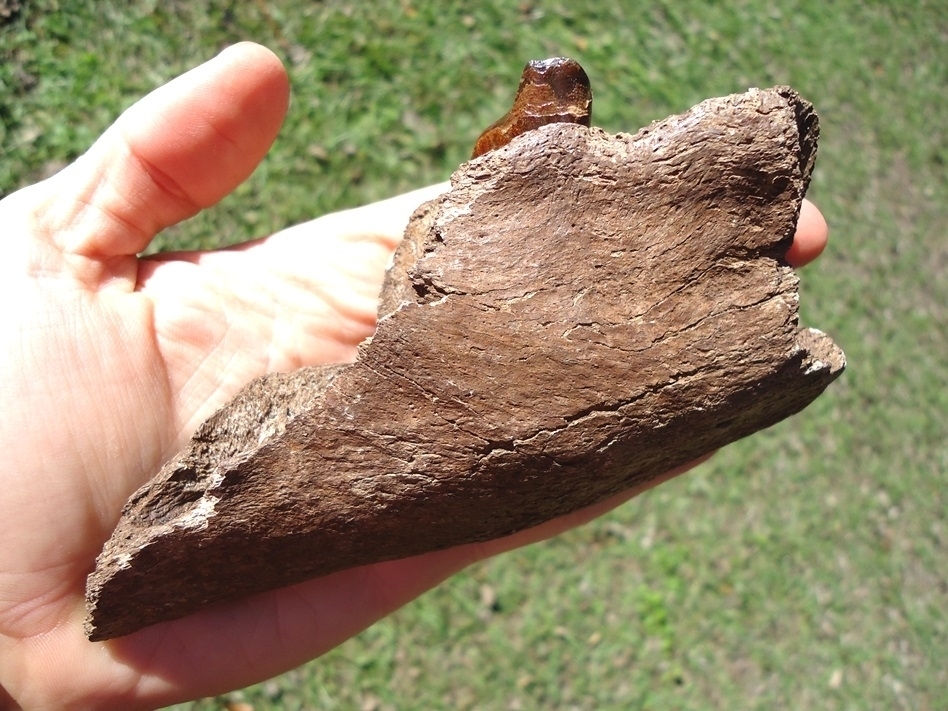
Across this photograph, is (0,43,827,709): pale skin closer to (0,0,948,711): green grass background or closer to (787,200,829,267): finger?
(787,200,829,267): finger

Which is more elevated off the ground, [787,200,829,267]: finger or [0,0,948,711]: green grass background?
[787,200,829,267]: finger

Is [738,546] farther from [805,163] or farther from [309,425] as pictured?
[309,425]

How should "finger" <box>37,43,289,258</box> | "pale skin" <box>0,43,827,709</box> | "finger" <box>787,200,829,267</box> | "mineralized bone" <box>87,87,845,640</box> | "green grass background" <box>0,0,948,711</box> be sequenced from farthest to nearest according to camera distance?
"green grass background" <box>0,0,948,711</box> → "finger" <box>787,200,829,267</box> → "finger" <box>37,43,289,258</box> → "pale skin" <box>0,43,827,709</box> → "mineralized bone" <box>87,87,845,640</box>

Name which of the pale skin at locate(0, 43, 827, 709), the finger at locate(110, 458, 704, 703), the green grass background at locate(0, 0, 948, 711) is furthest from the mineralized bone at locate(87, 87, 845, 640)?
the green grass background at locate(0, 0, 948, 711)

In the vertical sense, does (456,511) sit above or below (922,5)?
below

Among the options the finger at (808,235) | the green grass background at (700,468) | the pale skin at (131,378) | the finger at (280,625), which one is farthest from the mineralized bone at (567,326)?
the green grass background at (700,468)

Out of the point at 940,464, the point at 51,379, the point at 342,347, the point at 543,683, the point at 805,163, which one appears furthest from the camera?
→ the point at 940,464

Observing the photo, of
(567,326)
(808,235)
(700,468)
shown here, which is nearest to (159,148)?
(567,326)

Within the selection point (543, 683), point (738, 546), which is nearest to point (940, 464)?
point (738, 546)
